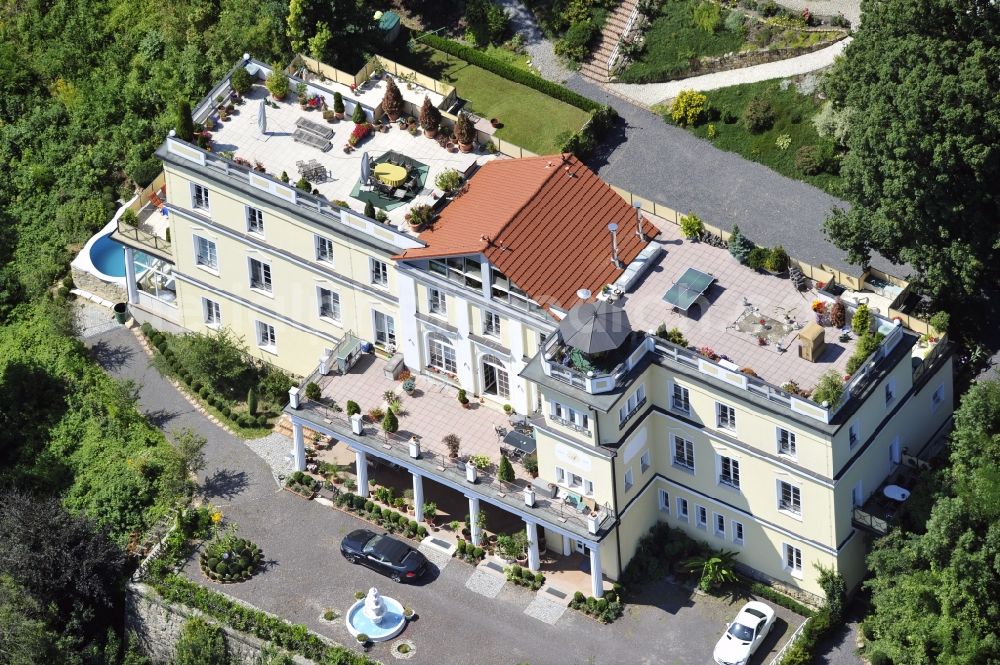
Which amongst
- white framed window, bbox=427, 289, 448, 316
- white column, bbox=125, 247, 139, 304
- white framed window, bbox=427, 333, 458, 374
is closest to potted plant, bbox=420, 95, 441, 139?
white framed window, bbox=427, 289, 448, 316

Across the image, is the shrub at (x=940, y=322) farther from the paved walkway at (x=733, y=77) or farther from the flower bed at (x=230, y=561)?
the flower bed at (x=230, y=561)

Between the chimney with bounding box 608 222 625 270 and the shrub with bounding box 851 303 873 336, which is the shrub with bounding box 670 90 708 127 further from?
Answer: the shrub with bounding box 851 303 873 336

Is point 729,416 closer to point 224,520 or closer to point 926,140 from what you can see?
point 926,140

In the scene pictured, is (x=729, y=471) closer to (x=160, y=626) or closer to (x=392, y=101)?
(x=392, y=101)

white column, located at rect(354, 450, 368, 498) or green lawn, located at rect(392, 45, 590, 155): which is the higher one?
green lawn, located at rect(392, 45, 590, 155)

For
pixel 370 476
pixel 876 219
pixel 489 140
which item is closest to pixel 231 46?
pixel 489 140

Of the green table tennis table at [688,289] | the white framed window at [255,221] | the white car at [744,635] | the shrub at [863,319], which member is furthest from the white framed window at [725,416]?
the white framed window at [255,221]

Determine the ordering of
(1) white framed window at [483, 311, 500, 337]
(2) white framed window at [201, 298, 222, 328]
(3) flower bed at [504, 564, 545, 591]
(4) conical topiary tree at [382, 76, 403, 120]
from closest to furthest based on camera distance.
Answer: (3) flower bed at [504, 564, 545, 591], (1) white framed window at [483, 311, 500, 337], (4) conical topiary tree at [382, 76, 403, 120], (2) white framed window at [201, 298, 222, 328]
